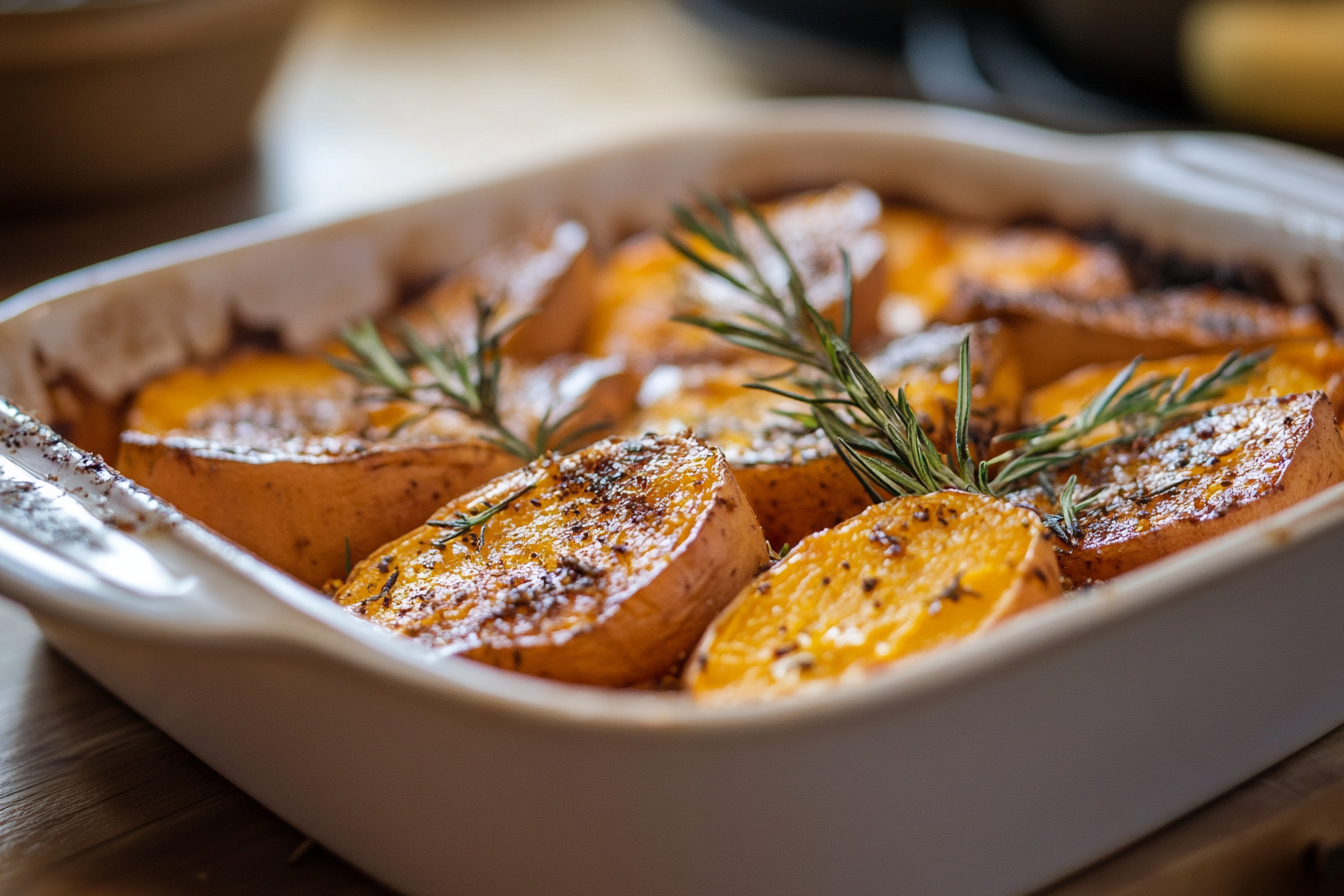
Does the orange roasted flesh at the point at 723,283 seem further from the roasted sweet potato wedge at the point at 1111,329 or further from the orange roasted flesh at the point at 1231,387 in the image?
→ the orange roasted flesh at the point at 1231,387

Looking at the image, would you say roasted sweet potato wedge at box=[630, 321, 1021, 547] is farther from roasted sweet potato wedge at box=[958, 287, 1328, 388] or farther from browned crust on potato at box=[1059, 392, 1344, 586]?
browned crust on potato at box=[1059, 392, 1344, 586]

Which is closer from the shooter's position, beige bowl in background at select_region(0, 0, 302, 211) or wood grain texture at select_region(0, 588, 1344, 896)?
wood grain texture at select_region(0, 588, 1344, 896)

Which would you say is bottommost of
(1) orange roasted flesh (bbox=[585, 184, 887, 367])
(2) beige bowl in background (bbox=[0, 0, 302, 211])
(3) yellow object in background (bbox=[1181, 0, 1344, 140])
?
(1) orange roasted flesh (bbox=[585, 184, 887, 367])

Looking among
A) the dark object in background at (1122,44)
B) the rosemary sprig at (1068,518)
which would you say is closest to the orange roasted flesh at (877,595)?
the rosemary sprig at (1068,518)

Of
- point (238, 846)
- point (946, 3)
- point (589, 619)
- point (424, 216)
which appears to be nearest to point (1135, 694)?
point (589, 619)

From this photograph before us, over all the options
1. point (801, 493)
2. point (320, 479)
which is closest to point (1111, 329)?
point (801, 493)

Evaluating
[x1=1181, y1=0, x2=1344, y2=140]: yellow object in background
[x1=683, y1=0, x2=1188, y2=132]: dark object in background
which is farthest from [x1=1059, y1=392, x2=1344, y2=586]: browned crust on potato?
[x1=1181, y1=0, x2=1344, y2=140]: yellow object in background

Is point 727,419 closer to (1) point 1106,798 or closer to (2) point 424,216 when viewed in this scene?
(1) point 1106,798
